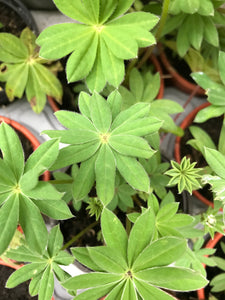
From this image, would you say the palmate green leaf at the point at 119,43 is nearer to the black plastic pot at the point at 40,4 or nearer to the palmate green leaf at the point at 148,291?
the palmate green leaf at the point at 148,291

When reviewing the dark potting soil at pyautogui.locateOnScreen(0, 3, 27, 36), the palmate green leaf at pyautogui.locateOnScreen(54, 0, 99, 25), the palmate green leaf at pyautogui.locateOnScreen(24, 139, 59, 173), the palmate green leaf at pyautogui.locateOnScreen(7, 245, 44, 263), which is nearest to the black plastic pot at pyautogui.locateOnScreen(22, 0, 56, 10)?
the dark potting soil at pyautogui.locateOnScreen(0, 3, 27, 36)

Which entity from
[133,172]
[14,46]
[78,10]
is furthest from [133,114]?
[14,46]

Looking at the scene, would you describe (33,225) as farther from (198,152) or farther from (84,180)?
(198,152)

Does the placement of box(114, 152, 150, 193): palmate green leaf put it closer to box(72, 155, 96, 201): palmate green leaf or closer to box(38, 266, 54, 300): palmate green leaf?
box(72, 155, 96, 201): palmate green leaf

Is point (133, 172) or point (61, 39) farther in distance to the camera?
point (61, 39)

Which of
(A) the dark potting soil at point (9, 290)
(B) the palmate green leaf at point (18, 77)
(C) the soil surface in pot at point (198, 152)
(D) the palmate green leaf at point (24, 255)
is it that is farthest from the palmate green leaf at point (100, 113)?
(A) the dark potting soil at point (9, 290)

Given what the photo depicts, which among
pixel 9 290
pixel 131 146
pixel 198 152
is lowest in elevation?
pixel 9 290
